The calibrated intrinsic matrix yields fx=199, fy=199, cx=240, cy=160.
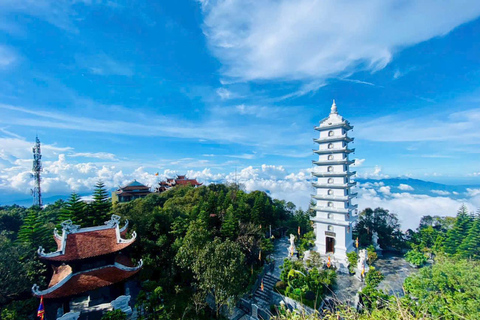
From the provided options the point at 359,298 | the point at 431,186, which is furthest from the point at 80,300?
the point at 431,186

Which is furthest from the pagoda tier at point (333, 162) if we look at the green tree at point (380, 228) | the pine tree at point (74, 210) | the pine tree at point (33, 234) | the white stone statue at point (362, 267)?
the pine tree at point (33, 234)

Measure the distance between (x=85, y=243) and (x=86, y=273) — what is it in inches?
55.9

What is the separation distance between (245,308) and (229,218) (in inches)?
269

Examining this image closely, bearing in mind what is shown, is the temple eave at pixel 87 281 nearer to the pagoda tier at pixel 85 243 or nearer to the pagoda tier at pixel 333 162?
the pagoda tier at pixel 85 243

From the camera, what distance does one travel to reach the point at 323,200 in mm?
18391

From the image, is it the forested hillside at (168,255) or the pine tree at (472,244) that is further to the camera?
the pine tree at (472,244)

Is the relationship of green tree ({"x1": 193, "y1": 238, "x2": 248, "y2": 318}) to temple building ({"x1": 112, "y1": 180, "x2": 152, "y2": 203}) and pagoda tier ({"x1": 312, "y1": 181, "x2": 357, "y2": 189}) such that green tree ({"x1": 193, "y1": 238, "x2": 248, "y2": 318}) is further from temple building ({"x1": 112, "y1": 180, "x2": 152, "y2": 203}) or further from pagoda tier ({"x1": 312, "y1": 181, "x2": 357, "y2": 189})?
temple building ({"x1": 112, "y1": 180, "x2": 152, "y2": 203})

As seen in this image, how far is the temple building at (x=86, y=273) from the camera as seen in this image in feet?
29.6

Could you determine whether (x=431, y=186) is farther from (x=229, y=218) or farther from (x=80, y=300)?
(x=80, y=300)

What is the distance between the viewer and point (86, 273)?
31.9 ft

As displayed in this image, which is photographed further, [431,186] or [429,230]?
[431,186]

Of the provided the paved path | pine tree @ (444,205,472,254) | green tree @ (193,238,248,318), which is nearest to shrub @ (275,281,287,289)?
the paved path

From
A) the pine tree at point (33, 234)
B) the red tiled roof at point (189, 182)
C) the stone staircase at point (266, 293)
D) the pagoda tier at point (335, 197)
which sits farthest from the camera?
the red tiled roof at point (189, 182)

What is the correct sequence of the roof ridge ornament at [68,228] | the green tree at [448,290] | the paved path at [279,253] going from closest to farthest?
the green tree at [448,290] → the roof ridge ornament at [68,228] → the paved path at [279,253]
